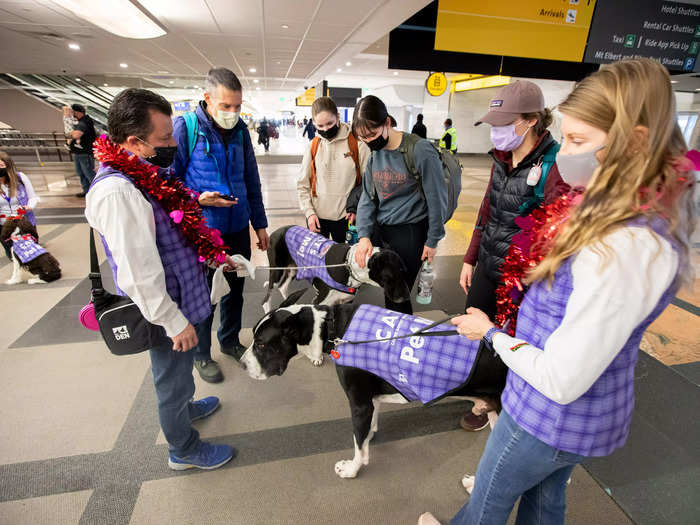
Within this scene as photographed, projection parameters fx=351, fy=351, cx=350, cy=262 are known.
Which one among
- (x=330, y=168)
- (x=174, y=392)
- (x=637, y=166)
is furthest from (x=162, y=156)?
(x=330, y=168)

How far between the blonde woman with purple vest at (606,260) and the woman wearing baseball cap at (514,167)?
0.62 metres

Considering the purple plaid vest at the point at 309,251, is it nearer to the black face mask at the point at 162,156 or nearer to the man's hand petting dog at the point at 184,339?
the man's hand petting dog at the point at 184,339

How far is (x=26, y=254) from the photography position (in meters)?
3.99

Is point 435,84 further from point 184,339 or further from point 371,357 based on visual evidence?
point 184,339

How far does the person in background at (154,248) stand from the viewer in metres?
1.26

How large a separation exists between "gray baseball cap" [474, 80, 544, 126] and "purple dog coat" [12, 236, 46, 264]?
490cm

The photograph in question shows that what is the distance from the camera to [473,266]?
2.34m

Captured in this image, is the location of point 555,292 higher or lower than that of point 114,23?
lower

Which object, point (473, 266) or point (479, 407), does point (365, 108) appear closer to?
point (473, 266)

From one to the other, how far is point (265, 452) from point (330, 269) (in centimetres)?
133

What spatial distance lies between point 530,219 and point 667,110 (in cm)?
55

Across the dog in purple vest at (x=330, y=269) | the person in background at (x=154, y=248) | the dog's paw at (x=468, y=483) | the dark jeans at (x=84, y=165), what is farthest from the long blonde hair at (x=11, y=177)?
the dog's paw at (x=468, y=483)

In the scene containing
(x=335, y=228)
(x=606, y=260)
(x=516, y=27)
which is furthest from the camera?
(x=516, y=27)

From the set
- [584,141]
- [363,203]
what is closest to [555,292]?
[584,141]
